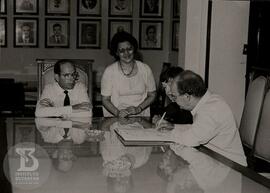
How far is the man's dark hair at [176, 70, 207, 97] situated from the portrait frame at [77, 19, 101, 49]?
5.59 metres

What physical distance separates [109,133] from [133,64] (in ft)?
4.29

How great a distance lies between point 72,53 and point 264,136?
18.1ft

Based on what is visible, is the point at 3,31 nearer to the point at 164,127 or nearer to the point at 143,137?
the point at 164,127

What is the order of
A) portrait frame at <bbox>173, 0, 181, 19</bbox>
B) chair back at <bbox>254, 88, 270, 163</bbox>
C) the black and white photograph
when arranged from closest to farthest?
the black and white photograph < chair back at <bbox>254, 88, 270, 163</bbox> < portrait frame at <bbox>173, 0, 181, 19</bbox>

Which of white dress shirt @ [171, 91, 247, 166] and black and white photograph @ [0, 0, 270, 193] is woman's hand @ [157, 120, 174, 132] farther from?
white dress shirt @ [171, 91, 247, 166]

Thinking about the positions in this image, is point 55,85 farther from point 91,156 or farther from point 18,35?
point 18,35

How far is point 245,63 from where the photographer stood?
523 centimetres

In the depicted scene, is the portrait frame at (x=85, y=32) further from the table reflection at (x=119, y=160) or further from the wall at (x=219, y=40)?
the table reflection at (x=119, y=160)

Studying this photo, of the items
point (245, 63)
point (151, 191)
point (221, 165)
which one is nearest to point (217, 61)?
point (245, 63)

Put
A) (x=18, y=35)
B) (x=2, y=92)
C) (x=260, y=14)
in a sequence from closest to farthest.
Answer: (x=260, y=14) → (x=2, y=92) → (x=18, y=35)

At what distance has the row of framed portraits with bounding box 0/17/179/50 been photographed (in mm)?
8078

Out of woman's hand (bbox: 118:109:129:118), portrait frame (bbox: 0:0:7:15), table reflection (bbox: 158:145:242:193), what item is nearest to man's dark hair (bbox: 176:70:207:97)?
table reflection (bbox: 158:145:242:193)

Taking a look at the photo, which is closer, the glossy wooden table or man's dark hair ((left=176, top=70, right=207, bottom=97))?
the glossy wooden table

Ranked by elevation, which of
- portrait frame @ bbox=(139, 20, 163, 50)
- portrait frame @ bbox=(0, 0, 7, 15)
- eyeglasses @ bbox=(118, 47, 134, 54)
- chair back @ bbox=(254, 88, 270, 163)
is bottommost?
chair back @ bbox=(254, 88, 270, 163)
